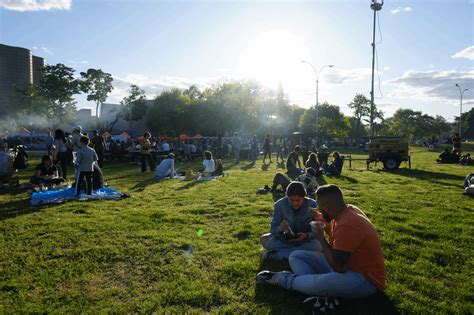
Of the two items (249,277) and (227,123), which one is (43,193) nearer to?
(249,277)

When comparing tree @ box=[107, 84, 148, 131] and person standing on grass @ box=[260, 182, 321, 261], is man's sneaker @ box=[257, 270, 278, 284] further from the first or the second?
tree @ box=[107, 84, 148, 131]

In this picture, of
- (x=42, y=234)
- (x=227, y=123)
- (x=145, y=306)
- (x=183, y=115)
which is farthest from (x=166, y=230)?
(x=183, y=115)

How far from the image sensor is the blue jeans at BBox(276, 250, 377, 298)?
135 inches

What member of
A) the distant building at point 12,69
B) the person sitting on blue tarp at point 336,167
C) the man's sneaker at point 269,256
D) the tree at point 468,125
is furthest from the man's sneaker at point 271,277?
the distant building at point 12,69

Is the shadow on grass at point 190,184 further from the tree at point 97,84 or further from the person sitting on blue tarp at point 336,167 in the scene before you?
the tree at point 97,84

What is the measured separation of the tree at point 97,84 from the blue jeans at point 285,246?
209 feet

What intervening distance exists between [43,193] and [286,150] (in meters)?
23.9

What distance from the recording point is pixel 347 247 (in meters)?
3.32

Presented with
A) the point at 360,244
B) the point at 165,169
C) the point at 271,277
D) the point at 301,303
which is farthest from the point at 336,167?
the point at 360,244

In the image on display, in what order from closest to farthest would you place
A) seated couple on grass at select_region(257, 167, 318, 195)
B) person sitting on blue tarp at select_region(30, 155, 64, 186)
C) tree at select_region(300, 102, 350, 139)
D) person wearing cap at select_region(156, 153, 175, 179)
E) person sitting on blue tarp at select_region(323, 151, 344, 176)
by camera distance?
seated couple on grass at select_region(257, 167, 318, 195) < person sitting on blue tarp at select_region(30, 155, 64, 186) < person wearing cap at select_region(156, 153, 175, 179) < person sitting on blue tarp at select_region(323, 151, 344, 176) < tree at select_region(300, 102, 350, 139)

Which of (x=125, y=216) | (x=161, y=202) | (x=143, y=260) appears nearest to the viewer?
(x=143, y=260)

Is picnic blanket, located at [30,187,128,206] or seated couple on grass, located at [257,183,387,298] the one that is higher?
seated couple on grass, located at [257,183,387,298]

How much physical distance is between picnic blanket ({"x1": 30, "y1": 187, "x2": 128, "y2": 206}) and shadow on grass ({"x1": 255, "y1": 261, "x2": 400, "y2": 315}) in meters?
7.29

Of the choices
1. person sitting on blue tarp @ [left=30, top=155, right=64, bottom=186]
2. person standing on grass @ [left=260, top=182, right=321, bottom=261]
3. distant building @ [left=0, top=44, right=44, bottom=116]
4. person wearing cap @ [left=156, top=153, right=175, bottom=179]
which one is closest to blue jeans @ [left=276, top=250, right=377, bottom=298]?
person standing on grass @ [left=260, top=182, right=321, bottom=261]
